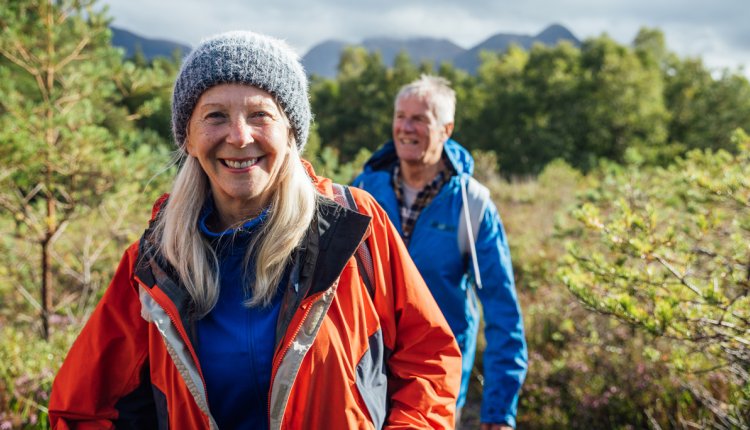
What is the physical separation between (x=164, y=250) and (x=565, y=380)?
13.7ft

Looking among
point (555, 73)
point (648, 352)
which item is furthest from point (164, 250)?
point (555, 73)

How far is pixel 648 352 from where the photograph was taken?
314 centimetres

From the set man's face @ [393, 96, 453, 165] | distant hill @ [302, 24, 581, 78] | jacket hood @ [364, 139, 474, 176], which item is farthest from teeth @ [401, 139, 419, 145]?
distant hill @ [302, 24, 581, 78]

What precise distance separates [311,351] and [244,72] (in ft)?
2.72

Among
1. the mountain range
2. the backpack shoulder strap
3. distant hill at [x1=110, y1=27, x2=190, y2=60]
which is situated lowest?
the backpack shoulder strap

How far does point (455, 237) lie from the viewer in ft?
9.16

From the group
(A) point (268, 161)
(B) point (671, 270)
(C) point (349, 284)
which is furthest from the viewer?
(B) point (671, 270)

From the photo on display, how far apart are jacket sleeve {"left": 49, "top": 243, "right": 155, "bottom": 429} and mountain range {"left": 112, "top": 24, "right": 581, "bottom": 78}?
7.78 metres

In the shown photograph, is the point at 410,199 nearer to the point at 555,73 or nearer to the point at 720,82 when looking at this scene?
the point at 555,73

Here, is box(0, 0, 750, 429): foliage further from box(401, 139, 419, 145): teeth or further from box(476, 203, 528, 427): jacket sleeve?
box(401, 139, 419, 145): teeth

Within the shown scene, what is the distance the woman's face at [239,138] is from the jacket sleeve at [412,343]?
0.39 meters

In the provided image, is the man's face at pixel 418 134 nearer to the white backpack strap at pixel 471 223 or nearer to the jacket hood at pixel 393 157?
the jacket hood at pixel 393 157

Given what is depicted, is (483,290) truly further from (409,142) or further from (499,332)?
(409,142)

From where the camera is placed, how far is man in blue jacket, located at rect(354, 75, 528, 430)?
268 cm
